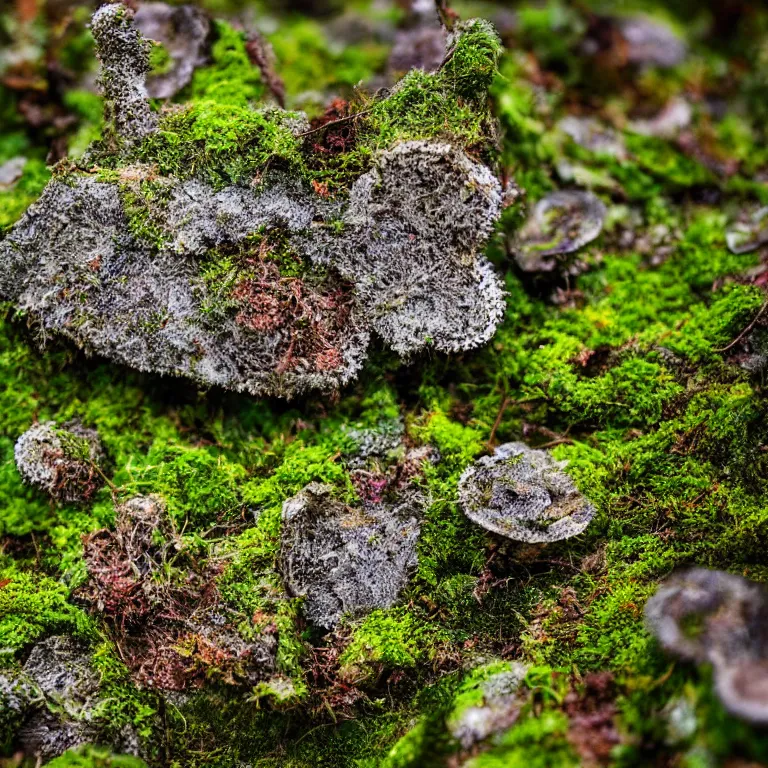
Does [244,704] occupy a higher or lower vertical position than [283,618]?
lower

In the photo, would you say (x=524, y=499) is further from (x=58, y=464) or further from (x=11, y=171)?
(x=11, y=171)

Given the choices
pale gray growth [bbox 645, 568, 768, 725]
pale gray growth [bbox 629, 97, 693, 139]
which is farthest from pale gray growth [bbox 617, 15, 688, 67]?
pale gray growth [bbox 645, 568, 768, 725]

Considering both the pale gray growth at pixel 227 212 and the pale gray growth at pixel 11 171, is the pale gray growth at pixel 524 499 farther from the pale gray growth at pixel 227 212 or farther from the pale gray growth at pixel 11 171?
the pale gray growth at pixel 11 171

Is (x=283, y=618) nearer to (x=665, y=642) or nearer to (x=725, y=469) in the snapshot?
(x=665, y=642)

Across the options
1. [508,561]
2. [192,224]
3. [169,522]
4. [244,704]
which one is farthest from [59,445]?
[508,561]

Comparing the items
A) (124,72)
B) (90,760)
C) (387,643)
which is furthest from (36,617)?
(124,72)

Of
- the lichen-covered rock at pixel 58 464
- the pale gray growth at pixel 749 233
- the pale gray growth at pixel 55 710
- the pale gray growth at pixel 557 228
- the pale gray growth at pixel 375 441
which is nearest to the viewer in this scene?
the pale gray growth at pixel 55 710

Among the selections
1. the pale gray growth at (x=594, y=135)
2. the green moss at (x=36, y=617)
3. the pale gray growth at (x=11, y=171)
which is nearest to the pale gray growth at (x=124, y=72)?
the pale gray growth at (x=11, y=171)
